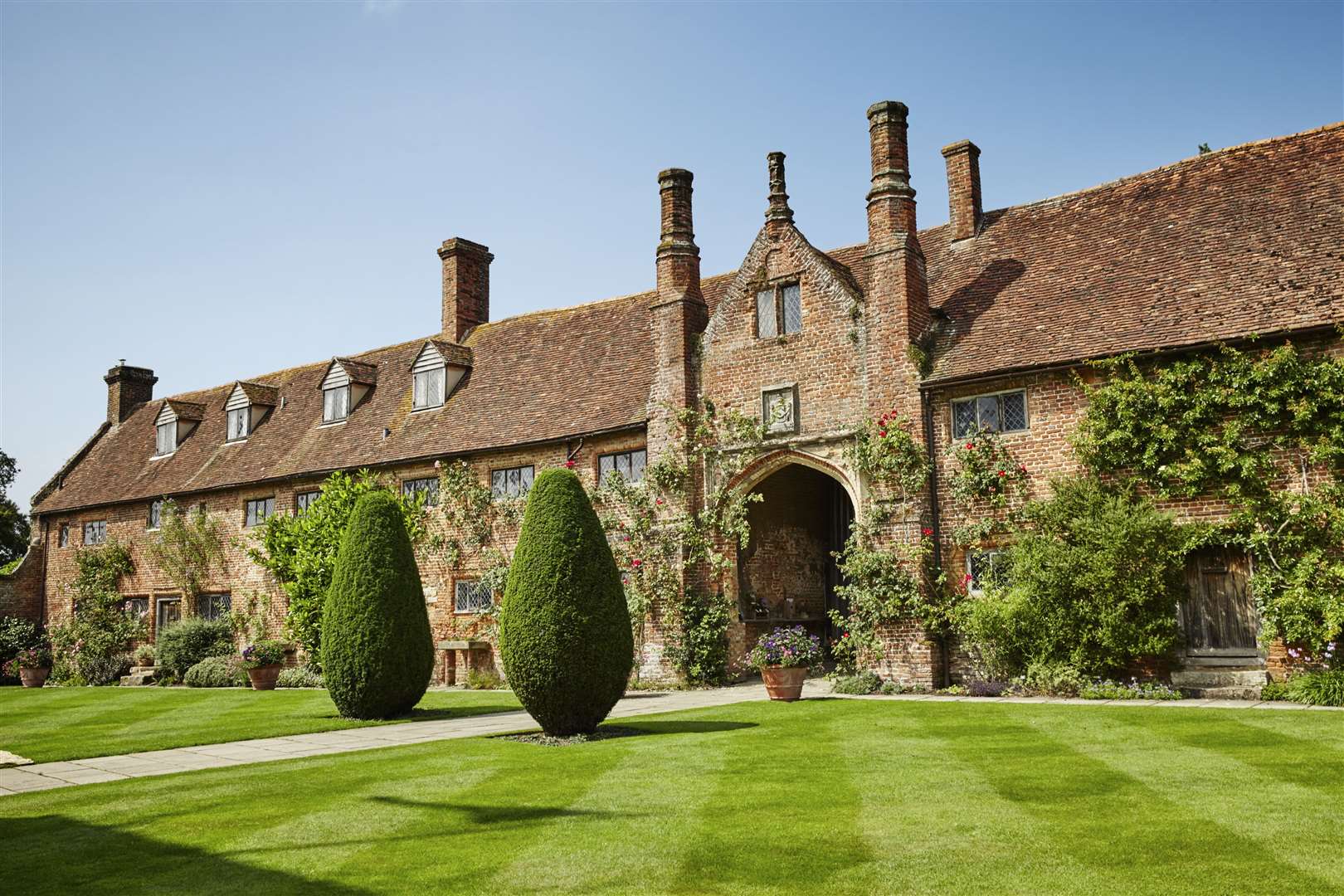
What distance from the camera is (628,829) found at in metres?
7.07

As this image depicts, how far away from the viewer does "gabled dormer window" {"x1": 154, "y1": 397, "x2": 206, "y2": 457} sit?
3344 centimetres

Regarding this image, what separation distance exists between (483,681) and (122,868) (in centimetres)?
1499

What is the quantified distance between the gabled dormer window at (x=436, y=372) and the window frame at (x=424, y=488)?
2.32 m

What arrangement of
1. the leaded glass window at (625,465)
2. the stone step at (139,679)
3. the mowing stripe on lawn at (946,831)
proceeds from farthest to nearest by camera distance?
the stone step at (139,679), the leaded glass window at (625,465), the mowing stripe on lawn at (946,831)

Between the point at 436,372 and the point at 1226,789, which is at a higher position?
the point at 436,372

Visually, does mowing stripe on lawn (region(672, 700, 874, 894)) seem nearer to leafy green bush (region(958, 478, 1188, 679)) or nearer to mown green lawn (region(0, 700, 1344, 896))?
mown green lawn (region(0, 700, 1344, 896))

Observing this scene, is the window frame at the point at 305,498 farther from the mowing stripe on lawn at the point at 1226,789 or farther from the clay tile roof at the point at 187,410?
the mowing stripe on lawn at the point at 1226,789

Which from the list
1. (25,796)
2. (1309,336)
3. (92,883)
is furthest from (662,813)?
(1309,336)

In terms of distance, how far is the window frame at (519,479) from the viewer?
73.2 ft

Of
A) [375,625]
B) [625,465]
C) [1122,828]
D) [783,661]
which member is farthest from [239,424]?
[1122,828]

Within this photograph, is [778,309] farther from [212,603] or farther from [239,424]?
[239,424]

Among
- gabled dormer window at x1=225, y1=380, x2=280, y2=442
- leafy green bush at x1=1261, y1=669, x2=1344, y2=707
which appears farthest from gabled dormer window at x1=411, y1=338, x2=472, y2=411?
leafy green bush at x1=1261, y1=669, x2=1344, y2=707

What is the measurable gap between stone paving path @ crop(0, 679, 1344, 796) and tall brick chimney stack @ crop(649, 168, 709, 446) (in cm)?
612

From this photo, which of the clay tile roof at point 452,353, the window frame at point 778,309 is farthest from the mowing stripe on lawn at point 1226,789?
the clay tile roof at point 452,353
